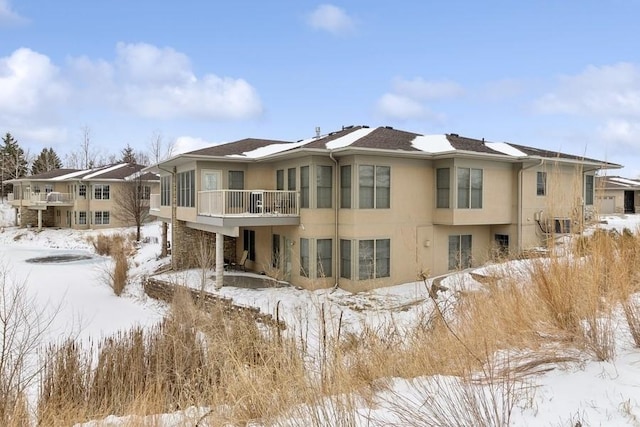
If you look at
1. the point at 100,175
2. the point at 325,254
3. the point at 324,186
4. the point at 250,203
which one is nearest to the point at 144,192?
the point at 100,175

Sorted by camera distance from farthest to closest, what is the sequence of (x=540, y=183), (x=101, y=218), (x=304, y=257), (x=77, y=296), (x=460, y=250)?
(x=101, y=218), (x=540, y=183), (x=460, y=250), (x=77, y=296), (x=304, y=257)

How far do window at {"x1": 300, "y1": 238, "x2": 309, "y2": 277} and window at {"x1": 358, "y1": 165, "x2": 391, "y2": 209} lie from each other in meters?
2.29

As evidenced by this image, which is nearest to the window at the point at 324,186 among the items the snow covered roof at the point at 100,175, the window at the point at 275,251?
the window at the point at 275,251

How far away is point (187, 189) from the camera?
17.6m

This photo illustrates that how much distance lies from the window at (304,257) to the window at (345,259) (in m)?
1.15

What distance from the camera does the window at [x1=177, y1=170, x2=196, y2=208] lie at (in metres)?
16.8

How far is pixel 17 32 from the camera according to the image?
667 inches

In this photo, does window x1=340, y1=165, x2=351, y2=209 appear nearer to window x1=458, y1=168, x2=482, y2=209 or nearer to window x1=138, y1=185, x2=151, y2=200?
window x1=458, y1=168, x2=482, y2=209

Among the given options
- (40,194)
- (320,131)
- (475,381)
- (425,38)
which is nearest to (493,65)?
(425,38)

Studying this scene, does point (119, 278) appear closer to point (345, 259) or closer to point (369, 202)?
point (345, 259)

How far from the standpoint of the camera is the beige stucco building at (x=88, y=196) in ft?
111

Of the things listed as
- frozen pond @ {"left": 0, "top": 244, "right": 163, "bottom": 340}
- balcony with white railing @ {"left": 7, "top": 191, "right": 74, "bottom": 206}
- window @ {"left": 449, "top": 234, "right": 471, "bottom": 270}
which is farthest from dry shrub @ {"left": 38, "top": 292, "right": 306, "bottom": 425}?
balcony with white railing @ {"left": 7, "top": 191, "right": 74, "bottom": 206}

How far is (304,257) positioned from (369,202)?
2.89 meters

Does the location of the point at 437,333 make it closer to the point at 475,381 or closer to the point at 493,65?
the point at 475,381
